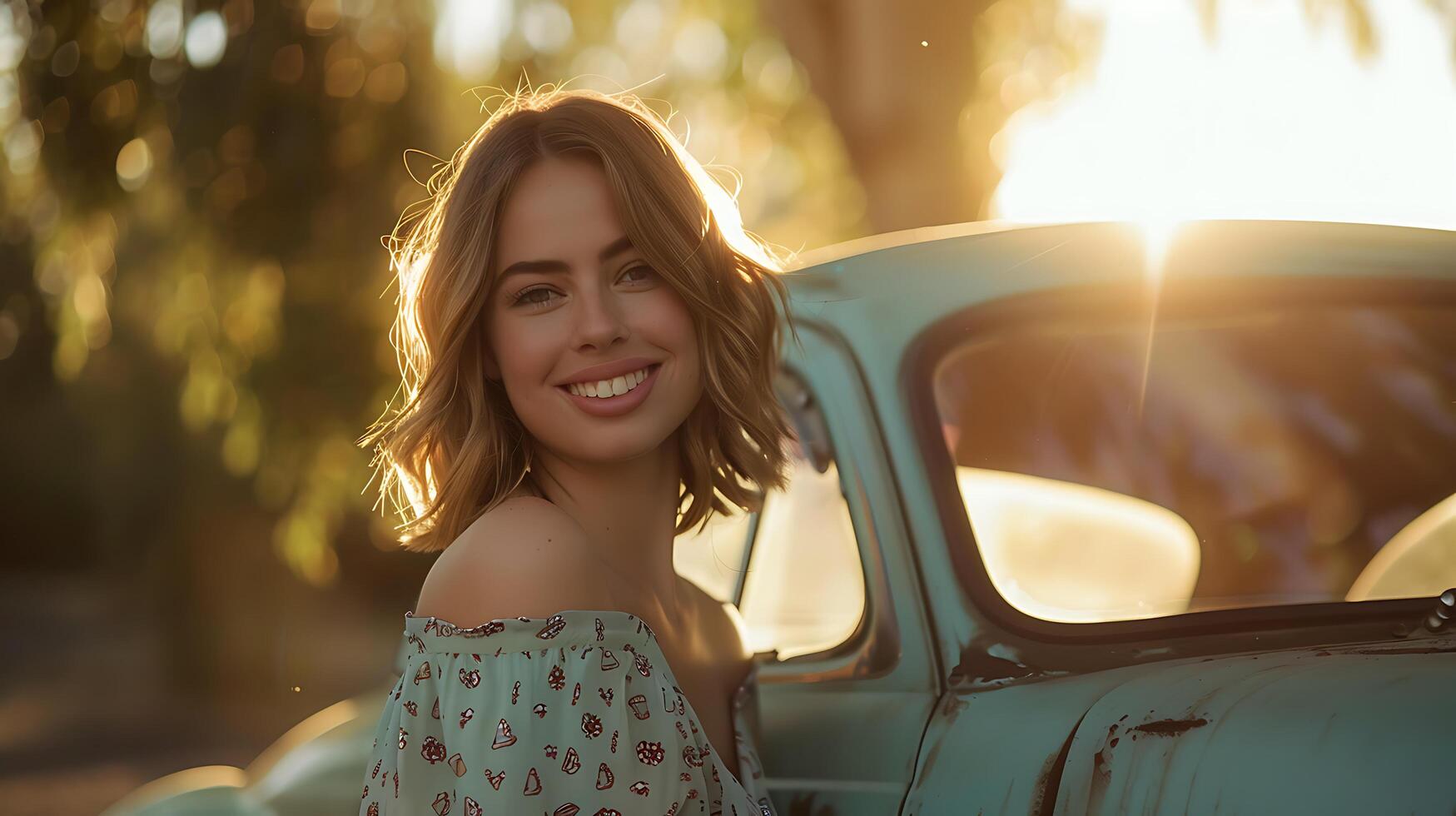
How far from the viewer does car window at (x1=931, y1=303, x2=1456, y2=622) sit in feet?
6.54

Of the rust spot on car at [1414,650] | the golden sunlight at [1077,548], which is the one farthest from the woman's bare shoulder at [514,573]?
the rust spot on car at [1414,650]

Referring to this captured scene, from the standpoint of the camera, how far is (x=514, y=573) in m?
1.42

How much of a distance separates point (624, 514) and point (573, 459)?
0.10 meters

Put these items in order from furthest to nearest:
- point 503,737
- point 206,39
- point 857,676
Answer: point 206,39
point 857,676
point 503,737

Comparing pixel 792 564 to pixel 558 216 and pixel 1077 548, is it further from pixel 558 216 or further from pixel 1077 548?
pixel 558 216

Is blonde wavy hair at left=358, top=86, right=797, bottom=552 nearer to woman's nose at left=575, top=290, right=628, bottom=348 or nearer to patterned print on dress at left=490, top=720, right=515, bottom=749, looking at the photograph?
woman's nose at left=575, top=290, right=628, bottom=348

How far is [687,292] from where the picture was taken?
1680 millimetres

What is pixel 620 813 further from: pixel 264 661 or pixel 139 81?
pixel 264 661

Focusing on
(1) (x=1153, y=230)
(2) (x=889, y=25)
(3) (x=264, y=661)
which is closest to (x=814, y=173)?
(2) (x=889, y=25)

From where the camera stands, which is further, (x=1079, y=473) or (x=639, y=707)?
(x=1079, y=473)

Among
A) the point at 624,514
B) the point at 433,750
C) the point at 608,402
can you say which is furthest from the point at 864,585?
the point at 433,750

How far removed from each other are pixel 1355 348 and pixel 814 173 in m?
8.61

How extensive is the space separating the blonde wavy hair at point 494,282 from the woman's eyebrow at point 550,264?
2cm

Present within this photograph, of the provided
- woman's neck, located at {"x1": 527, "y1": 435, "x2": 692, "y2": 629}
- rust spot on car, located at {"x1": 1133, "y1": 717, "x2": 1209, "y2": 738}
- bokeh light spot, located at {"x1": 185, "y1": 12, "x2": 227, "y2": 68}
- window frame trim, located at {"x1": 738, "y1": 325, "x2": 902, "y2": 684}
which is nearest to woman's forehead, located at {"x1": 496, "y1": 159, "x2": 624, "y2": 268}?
woman's neck, located at {"x1": 527, "y1": 435, "x2": 692, "y2": 629}
